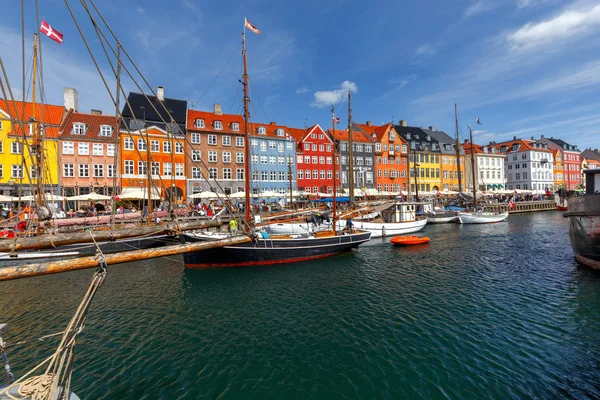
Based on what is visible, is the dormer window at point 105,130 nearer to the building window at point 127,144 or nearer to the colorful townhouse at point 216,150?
the building window at point 127,144

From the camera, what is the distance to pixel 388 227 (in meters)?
33.9

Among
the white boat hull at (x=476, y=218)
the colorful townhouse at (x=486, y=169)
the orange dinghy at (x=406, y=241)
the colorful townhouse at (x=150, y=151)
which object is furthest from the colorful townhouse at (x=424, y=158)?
the colorful townhouse at (x=150, y=151)

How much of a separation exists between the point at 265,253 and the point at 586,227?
18817mm

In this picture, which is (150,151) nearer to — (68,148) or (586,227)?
(68,148)

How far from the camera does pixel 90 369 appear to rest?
28.0 ft

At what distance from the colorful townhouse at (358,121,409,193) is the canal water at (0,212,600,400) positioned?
4835 cm

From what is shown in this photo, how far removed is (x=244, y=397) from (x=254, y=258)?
41.5 feet

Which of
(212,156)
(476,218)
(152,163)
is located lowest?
(476,218)

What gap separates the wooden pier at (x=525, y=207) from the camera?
56.9 meters

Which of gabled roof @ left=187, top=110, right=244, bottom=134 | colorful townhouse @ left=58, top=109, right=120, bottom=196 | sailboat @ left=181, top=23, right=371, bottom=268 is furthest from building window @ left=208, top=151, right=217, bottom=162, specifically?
sailboat @ left=181, top=23, right=371, bottom=268

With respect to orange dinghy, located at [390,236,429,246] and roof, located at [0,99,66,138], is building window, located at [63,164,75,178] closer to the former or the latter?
roof, located at [0,99,66,138]

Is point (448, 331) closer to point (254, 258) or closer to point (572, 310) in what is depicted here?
point (572, 310)

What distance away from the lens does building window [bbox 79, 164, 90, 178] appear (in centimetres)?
4114

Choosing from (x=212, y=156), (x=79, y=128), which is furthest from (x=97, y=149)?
(x=212, y=156)
